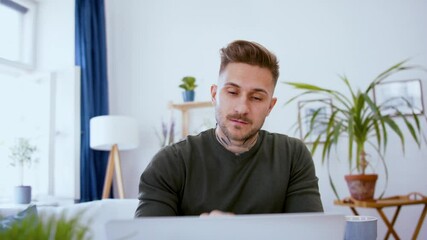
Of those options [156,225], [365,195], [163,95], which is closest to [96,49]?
[163,95]

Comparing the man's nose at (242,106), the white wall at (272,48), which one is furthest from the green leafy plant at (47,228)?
the white wall at (272,48)

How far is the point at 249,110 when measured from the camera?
1.35 meters

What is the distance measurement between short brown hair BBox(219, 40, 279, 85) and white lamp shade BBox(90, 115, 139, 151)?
205 centimetres

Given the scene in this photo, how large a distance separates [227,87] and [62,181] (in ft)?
8.62

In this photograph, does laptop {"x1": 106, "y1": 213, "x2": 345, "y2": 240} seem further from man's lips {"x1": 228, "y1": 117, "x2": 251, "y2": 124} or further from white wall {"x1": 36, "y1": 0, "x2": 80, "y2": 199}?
white wall {"x1": 36, "y1": 0, "x2": 80, "y2": 199}

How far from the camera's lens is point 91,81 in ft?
12.2

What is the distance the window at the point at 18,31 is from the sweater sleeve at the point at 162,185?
2681mm

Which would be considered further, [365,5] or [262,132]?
[365,5]

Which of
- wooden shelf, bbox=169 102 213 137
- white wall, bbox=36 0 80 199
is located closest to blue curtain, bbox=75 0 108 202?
white wall, bbox=36 0 80 199

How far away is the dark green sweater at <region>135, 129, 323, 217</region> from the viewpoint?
1330 mm

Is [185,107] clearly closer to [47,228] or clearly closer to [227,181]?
[227,181]

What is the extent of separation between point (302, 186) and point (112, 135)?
2.22 meters

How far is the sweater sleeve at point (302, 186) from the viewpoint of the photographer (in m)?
1.33

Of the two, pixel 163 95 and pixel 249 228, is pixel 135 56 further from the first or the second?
pixel 249 228
